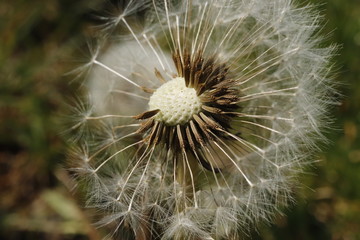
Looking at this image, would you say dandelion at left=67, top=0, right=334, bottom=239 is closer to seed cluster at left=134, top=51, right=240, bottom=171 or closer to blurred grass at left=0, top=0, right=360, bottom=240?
seed cluster at left=134, top=51, right=240, bottom=171

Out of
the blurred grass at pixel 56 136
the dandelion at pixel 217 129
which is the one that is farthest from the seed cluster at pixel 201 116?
the blurred grass at pixel 56 136

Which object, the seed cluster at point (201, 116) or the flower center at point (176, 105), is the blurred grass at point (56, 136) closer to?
the seed cluster at point (201, 116)

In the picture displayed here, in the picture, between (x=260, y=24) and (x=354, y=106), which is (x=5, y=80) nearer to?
(x=260, y=24)

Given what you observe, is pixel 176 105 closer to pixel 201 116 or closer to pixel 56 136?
pixel 201 116

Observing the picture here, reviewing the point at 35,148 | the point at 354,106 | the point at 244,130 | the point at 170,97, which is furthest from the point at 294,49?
the point at 35,148

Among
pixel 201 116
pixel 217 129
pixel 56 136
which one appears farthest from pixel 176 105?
pixel 56 136

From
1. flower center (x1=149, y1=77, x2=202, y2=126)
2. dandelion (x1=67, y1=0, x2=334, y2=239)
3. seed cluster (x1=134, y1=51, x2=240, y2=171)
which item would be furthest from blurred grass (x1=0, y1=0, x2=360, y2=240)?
flower center (x1=149, y1=77, x2=202, y2=126)
